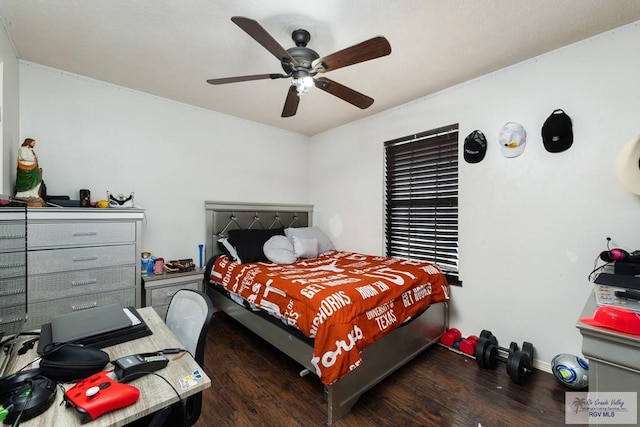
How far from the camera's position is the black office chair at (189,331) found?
106 cm

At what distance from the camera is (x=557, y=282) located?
7.19 feet

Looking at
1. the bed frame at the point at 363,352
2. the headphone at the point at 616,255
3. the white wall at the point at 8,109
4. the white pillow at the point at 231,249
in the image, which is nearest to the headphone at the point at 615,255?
the headphone at the point at 616,255

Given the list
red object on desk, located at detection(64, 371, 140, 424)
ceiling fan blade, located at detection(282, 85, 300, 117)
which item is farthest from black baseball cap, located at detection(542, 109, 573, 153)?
red object on desk, located at detection(64, 371, 140, 424)

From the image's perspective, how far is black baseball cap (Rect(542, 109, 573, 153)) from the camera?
6.95ft

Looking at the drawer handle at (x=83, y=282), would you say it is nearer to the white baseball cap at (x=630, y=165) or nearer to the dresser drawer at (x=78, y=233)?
the dresser drawer at (x=78, y=233)

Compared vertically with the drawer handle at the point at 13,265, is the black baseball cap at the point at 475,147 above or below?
above

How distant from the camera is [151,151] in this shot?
3082mm

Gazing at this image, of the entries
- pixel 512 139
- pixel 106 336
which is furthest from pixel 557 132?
pixel 106 336

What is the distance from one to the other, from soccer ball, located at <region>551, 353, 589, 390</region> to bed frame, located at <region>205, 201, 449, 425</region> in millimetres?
891

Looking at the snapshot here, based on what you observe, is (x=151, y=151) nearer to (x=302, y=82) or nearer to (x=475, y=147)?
(x=302, y=82)

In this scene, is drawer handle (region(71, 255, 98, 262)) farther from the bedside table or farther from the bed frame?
the bed frame

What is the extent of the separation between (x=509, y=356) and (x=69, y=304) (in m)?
3.44

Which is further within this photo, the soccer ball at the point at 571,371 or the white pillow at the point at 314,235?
the white pillow at the point at 314,235

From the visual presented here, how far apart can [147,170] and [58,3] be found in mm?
1582
